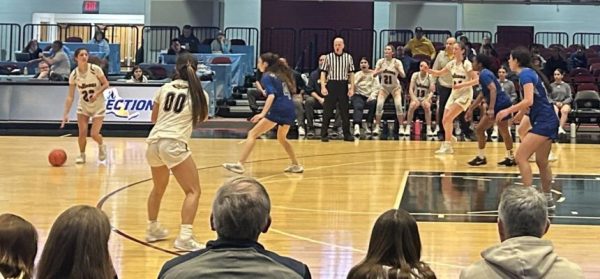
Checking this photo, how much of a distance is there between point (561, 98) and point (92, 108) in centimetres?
1009

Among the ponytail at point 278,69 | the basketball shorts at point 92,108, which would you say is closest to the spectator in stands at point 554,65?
the ponytail at point 278,69

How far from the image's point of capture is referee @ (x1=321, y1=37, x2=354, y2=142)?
51.0 ft

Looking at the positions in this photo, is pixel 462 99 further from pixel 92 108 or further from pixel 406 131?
pixel 92 108

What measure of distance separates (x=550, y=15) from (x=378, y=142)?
11.7 meters

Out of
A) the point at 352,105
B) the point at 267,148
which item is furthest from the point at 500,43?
the point at 267,148

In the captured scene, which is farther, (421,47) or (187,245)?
(421,47)

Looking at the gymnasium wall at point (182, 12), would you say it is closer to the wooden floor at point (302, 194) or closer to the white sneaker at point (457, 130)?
the wooden floor at point (302, 194)

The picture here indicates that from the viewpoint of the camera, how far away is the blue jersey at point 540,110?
338 inches

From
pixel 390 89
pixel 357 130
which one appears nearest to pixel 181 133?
pixel 357 130

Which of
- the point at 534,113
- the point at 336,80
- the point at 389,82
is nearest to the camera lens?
the point at 534,113

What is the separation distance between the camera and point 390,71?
17.4 m

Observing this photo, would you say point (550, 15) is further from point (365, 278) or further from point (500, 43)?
point (365, 278)

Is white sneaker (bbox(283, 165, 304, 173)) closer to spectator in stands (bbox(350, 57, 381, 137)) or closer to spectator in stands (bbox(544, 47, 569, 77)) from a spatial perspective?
spectator in stands (bbox(350, 57, 381, 137))

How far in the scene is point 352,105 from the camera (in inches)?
702
